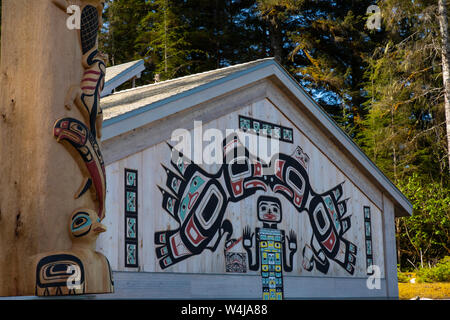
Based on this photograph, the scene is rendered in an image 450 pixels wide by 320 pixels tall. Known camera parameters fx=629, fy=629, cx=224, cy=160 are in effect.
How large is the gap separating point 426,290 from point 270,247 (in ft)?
30.4

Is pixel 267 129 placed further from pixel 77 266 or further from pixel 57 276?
pixel 57 276

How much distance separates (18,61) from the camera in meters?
4.16

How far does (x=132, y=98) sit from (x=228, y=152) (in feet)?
5.55

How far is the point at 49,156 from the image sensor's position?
400 centimetres

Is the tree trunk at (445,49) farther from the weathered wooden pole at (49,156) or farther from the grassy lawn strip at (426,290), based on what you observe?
the weathered wooden pole at (49,156)

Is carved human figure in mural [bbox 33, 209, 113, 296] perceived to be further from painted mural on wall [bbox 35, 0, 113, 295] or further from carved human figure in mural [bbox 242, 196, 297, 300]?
carved human figure in mural [bbox 242, 196, 297, 300]

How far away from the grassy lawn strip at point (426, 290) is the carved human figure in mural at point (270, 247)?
7680 mm

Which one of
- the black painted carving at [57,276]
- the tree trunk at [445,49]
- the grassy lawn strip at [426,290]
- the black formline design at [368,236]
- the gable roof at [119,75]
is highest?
the tree trunk at [445,49]

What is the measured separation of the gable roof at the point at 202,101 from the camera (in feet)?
25.7

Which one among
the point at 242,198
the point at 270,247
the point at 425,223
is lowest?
the point at 270,247

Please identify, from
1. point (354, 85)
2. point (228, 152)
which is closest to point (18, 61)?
point (228, 152)

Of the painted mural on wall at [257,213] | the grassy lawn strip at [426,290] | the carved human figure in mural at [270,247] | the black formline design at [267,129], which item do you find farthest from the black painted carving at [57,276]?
the grassy lawn strip at [426,290]

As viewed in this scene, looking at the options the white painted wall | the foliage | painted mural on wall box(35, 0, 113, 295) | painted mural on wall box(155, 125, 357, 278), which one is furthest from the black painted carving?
the foliage

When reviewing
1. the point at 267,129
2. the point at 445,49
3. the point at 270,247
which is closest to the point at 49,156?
the point at 270,247
